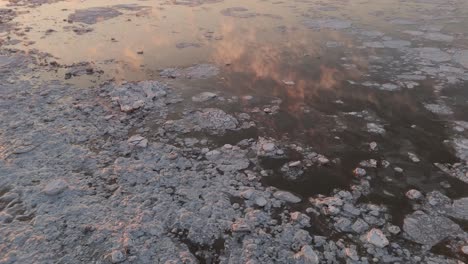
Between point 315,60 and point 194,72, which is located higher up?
point 315,60

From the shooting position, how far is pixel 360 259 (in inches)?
128

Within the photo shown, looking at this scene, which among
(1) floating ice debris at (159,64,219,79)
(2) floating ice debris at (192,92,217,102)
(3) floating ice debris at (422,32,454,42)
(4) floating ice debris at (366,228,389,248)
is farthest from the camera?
(3) floating ice debris at (422,32,454,42)

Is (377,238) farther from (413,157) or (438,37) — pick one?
(438,37)

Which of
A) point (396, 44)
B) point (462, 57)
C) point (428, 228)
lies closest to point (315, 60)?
point (396, 44)

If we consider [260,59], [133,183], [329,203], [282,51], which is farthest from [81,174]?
[282,51]

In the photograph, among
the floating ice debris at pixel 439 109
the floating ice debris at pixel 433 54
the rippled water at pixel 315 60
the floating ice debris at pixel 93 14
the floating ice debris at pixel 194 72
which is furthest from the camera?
the floating ice debris at pixel 93 14

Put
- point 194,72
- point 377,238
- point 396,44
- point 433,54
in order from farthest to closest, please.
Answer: point 396,44 → point 433,54 → point 194,72 → point 377,238

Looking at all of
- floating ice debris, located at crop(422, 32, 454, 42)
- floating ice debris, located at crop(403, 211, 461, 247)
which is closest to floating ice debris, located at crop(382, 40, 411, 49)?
floating ice debris, located at crop(422, 32, 454, 42)

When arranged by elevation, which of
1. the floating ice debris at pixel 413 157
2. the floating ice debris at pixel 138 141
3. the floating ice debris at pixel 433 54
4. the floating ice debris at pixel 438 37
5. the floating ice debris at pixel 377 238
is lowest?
the floating ice debris at pixel 138 141

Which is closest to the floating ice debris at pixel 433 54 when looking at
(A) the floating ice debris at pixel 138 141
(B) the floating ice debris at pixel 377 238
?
(B) the floating ice debris at pixel 377 238

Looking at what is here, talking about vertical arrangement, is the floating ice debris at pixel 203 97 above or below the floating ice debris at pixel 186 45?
below

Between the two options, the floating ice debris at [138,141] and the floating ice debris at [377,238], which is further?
the floating ice debris at [138,141]

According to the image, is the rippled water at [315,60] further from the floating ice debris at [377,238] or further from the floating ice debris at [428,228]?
the floating ice debris at [377,238]

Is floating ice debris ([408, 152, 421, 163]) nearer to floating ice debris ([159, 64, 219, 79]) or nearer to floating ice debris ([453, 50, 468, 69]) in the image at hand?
floating ice debris ([453, 50, 468, 69])
